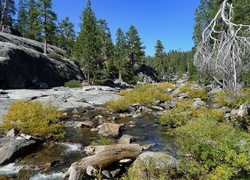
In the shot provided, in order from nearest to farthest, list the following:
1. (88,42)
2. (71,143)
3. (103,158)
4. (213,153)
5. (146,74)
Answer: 1. (213,153)
2. (103,158)
3. (71,143)
4. (88,42)
5. (146,74)

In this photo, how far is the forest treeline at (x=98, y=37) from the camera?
1412 inches

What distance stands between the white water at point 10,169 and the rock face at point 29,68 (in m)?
20.3

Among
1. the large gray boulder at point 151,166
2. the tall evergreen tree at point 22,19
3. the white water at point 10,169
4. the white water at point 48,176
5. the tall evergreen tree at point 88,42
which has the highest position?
the tall evergreen tree at point 22,19

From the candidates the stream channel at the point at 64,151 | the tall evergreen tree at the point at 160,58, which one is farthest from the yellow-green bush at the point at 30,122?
the tall evergreen tree at the point at 160,58

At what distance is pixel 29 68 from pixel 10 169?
86.8 ft

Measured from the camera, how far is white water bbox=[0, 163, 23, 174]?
25.1 feet

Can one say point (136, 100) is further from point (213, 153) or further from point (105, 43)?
point (105, 43)

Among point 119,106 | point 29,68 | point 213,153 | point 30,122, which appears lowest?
point 119,106

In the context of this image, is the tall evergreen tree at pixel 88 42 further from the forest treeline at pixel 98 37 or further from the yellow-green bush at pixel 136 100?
the yellow-green bush at pixel 136 100

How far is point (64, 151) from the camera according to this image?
32.4ft

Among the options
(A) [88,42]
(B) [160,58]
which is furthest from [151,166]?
(B) [160,58]

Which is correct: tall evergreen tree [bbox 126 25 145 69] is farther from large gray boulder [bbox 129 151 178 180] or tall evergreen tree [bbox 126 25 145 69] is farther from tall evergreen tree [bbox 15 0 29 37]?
large gray boulder [bbox 129 151 178 180]

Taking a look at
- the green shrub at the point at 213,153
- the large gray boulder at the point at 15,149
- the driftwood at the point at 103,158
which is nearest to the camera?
the green shrub at the point at 213,153

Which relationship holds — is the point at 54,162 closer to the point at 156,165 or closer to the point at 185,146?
the point at 156,165
